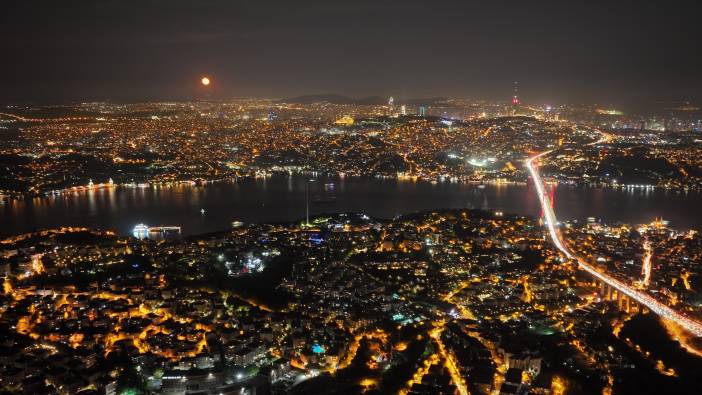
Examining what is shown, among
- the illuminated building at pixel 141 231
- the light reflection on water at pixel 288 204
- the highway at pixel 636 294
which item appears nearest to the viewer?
the highway at pixel 636 294

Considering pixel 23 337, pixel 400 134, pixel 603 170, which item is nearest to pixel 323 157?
pixel 400 134

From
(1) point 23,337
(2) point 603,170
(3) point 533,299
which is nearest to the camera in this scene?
(1) point 23,337

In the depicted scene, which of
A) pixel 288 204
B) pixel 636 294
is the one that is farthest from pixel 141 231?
pixel 636 294

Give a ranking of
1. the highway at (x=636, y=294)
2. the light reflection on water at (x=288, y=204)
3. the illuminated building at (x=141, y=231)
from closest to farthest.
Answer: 1. the highway at (x=636, y=294)
2. the illuminated building at (x=141, y=231)
3. the light reflection on water at (x=288, y=204)

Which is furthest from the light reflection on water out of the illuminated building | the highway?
the highway

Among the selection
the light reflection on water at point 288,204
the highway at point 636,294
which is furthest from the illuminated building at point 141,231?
the highway at point 636,294

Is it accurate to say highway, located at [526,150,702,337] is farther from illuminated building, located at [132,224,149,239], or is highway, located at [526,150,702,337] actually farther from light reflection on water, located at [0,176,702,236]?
illuminated building, located at [132,224,149,239]

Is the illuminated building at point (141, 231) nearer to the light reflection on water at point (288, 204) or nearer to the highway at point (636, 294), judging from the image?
the light reflection on water at point (288, 204)

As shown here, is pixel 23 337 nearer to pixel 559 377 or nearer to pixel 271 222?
pixel 559 377

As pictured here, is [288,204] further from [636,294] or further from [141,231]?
[636,294]

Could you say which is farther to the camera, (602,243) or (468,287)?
(602,243)

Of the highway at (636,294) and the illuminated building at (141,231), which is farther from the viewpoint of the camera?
the illuminated building at (141,231)
